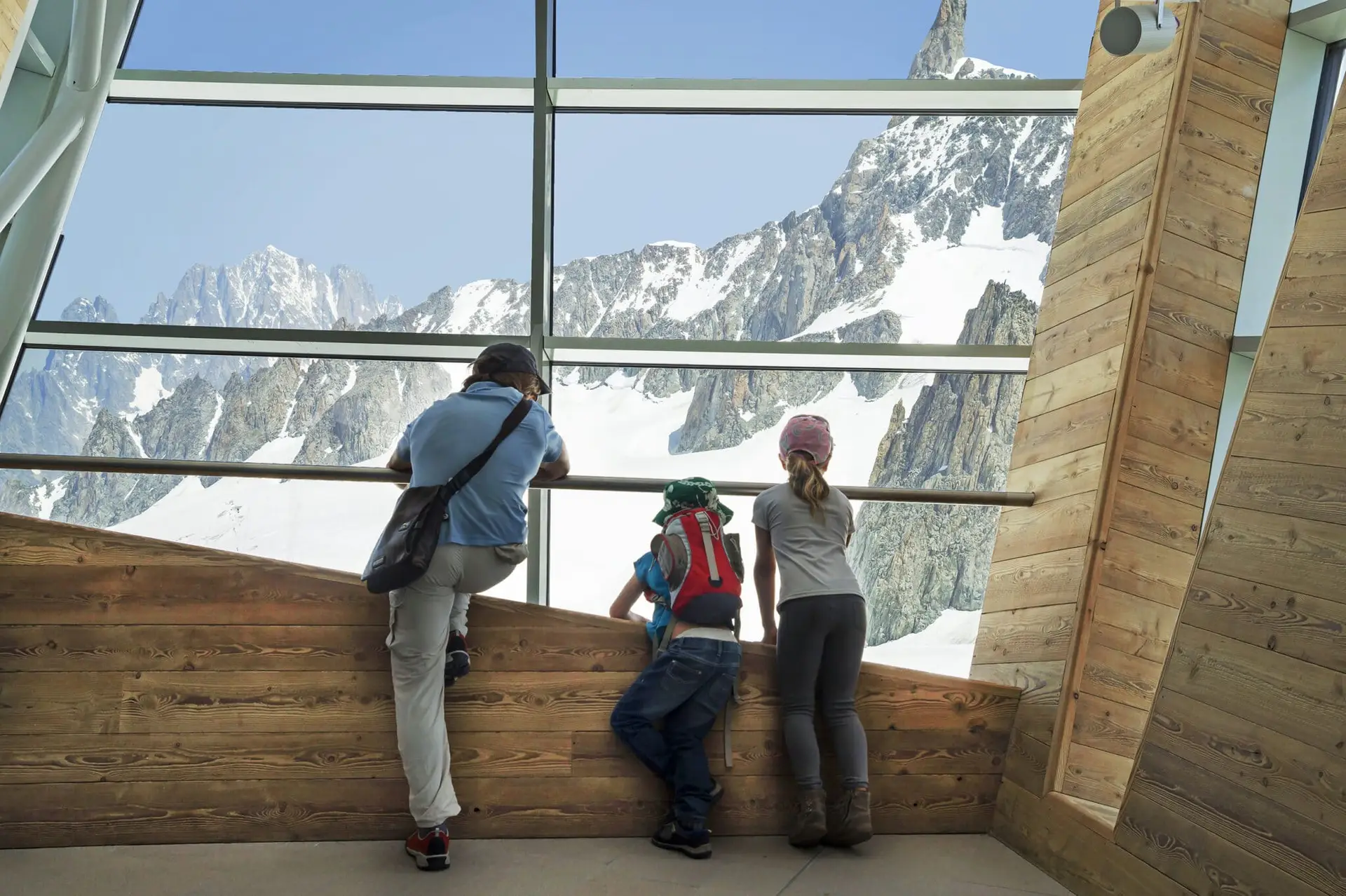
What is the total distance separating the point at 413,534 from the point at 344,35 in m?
3.18

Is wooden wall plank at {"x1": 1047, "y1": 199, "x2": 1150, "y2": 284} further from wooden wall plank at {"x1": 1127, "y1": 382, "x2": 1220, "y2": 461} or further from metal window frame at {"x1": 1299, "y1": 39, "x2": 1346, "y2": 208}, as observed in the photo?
metal window frame at {"x1": 1299, "y1": 39, "x2": 1346, "y2": 208}

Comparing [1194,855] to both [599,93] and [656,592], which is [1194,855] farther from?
[599,93]

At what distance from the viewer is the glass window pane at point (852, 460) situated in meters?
4.35

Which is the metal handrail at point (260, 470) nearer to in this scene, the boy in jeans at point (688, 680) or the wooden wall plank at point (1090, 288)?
the boy in jeans at point (688, 680)

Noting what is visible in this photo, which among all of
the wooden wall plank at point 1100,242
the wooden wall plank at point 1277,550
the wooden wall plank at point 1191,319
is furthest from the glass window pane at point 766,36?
the wooden wall plank at point 1277,550

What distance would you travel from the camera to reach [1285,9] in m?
3.31

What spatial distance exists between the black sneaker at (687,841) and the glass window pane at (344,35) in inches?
127

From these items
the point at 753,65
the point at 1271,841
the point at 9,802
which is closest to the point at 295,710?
the point at 9,802

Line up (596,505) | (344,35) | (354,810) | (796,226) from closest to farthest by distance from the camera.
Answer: (354,810) → (596,505) → (796,226) → (344,35)

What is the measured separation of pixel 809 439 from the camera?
3.09 metres

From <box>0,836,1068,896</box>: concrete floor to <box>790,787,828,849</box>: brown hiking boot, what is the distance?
0.05 metres

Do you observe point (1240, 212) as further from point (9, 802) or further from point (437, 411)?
point (9, 802)

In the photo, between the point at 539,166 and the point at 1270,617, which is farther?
the point at 539,166

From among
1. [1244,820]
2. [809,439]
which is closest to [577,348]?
[809,439]
